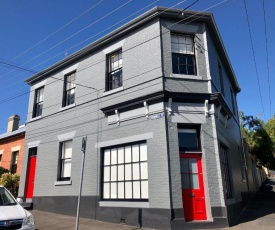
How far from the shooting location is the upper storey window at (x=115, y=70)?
12055mm

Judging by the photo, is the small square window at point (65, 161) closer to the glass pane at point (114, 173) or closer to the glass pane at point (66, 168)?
the glass pane at point (66, 168)

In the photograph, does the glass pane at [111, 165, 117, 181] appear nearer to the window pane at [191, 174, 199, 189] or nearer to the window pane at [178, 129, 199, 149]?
the window pane at [178, 129, 199, 149]

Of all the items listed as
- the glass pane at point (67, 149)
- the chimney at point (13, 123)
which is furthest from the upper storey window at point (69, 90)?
the chimney at point (13, 123)

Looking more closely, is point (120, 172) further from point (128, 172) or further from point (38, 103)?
point (38, 103)

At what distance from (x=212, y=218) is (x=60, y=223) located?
5572 mm

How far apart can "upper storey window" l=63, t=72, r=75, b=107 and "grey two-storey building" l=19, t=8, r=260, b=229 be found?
0.18 ft

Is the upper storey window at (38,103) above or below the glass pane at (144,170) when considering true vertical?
above

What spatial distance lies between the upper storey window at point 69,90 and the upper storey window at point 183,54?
5.84m

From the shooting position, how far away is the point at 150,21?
1123 centimetres

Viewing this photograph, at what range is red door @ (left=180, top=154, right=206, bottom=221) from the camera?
9109 millimetres

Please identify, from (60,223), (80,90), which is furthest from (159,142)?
(80,90)

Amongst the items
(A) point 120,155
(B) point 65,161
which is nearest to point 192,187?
(A) point 120,155

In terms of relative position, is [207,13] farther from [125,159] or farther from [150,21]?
[125,159]

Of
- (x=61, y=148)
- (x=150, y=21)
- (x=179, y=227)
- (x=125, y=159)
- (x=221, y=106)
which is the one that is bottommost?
(x=179, y=227)
